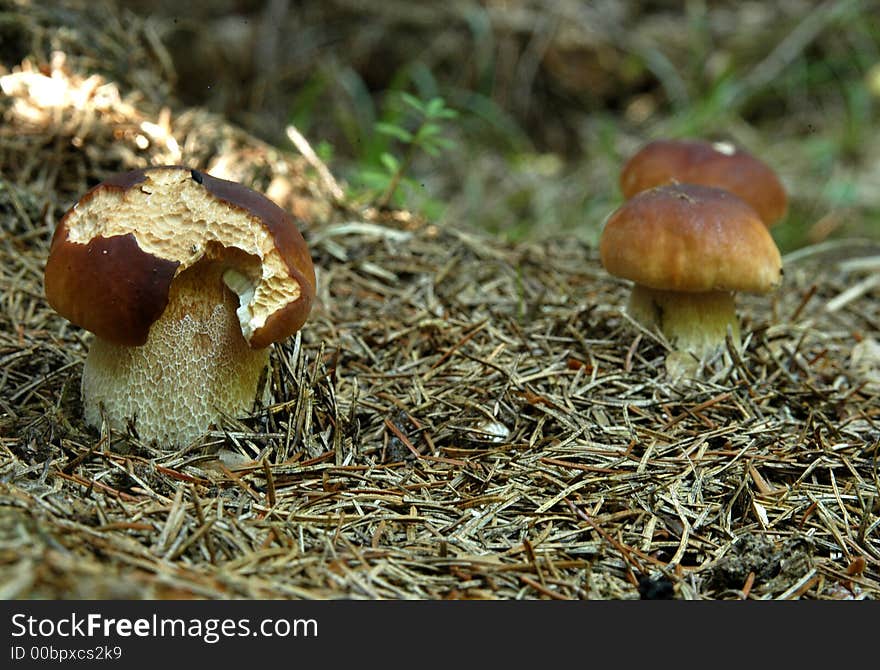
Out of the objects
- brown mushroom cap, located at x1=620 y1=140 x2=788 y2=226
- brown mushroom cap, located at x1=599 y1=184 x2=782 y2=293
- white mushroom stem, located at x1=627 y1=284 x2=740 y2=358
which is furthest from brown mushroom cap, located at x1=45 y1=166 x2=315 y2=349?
brown mushroom cap, located at x1=620 y1=140 x2=788 y2=226

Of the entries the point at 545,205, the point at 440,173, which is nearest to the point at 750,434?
the point at 545,205

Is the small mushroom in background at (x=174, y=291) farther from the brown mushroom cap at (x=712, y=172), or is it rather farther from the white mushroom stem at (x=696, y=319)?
the brown mushroom cap at (x=712, y=172)

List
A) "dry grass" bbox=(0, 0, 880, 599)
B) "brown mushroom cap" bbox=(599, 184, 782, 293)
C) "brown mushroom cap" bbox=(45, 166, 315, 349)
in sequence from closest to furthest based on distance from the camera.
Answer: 1. "dry grass" bbox=(0, 0, 880, 599)
2. "brown mushroom cap" bbox=(45, 166, 315, 349)
3. "brown mushroom cap" bbox=(599, 184, 782, 293)

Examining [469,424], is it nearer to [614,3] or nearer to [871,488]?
[871,488]

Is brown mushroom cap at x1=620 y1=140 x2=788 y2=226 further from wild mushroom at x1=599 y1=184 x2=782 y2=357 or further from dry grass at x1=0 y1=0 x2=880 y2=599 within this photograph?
wild mushroom at x1=599 y1=184 x2=782 y2=357

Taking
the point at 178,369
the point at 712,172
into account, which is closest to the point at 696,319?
the point at 712,172
